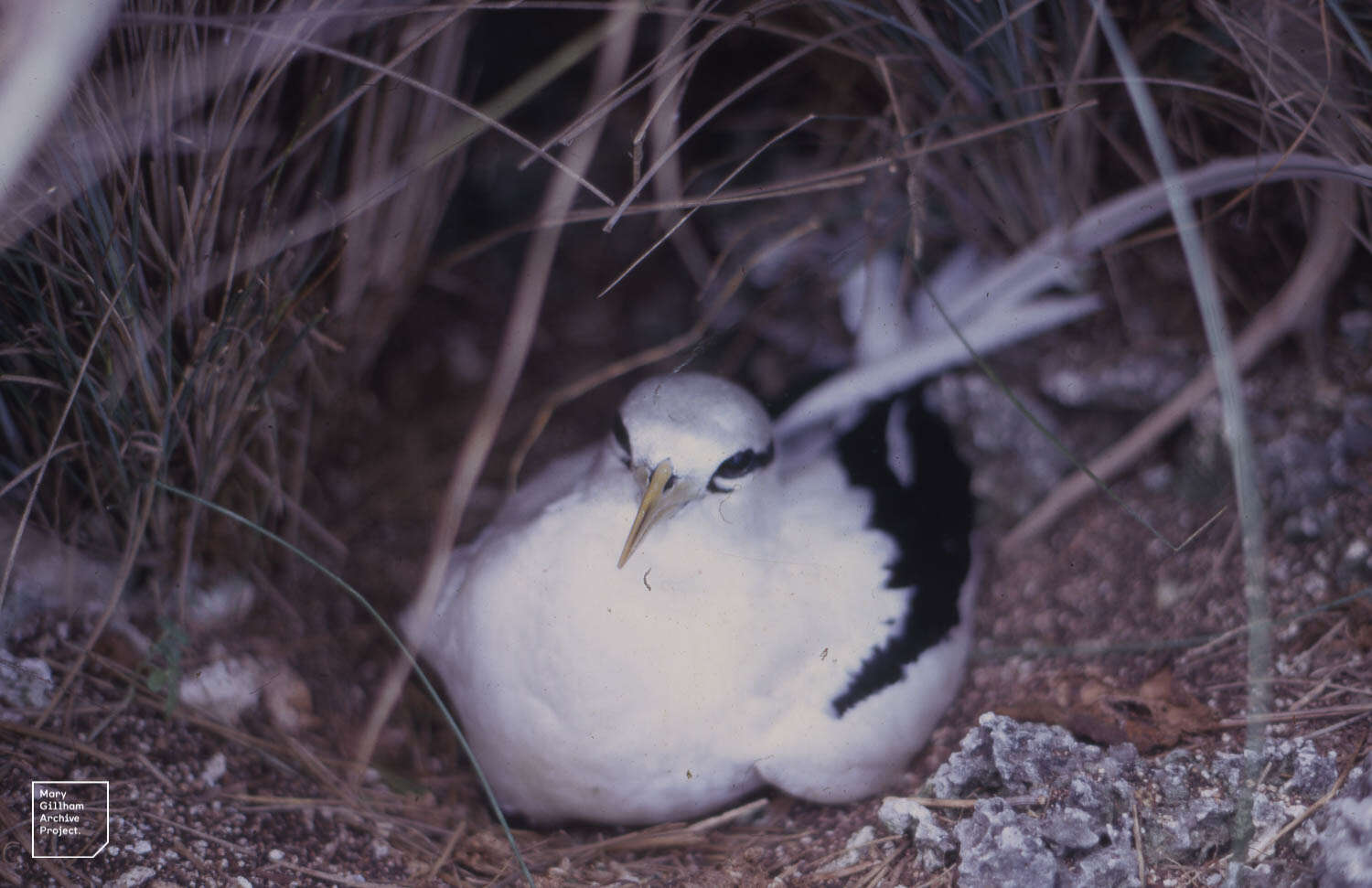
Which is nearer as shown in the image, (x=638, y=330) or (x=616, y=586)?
(x=616, y=586)

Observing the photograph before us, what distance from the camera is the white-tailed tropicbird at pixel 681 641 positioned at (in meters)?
2.05

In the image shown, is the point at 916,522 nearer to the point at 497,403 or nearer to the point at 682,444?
the point at 682,444

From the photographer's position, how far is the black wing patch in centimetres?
224

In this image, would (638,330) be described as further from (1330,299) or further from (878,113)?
(1330,299)

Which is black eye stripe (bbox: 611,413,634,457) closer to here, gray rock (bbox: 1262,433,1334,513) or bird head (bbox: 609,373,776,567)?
bird head (bbox: 609,373,776,567)

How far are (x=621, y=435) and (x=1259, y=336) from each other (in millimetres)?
1692

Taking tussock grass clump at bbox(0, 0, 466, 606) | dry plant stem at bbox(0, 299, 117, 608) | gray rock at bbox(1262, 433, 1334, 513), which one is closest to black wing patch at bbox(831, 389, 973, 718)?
gray rock at bbox(1262, 433, 1334, 513)

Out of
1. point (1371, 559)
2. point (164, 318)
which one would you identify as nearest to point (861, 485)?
point (1371, 559)

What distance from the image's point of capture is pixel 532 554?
2.15 metres

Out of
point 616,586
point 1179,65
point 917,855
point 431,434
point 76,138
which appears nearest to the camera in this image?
point 76,138

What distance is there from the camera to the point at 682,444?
6.51 feet

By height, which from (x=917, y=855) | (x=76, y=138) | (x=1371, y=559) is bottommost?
(x=917, y=855)

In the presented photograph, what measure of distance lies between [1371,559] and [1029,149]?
3.88ft

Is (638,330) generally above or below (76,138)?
above
